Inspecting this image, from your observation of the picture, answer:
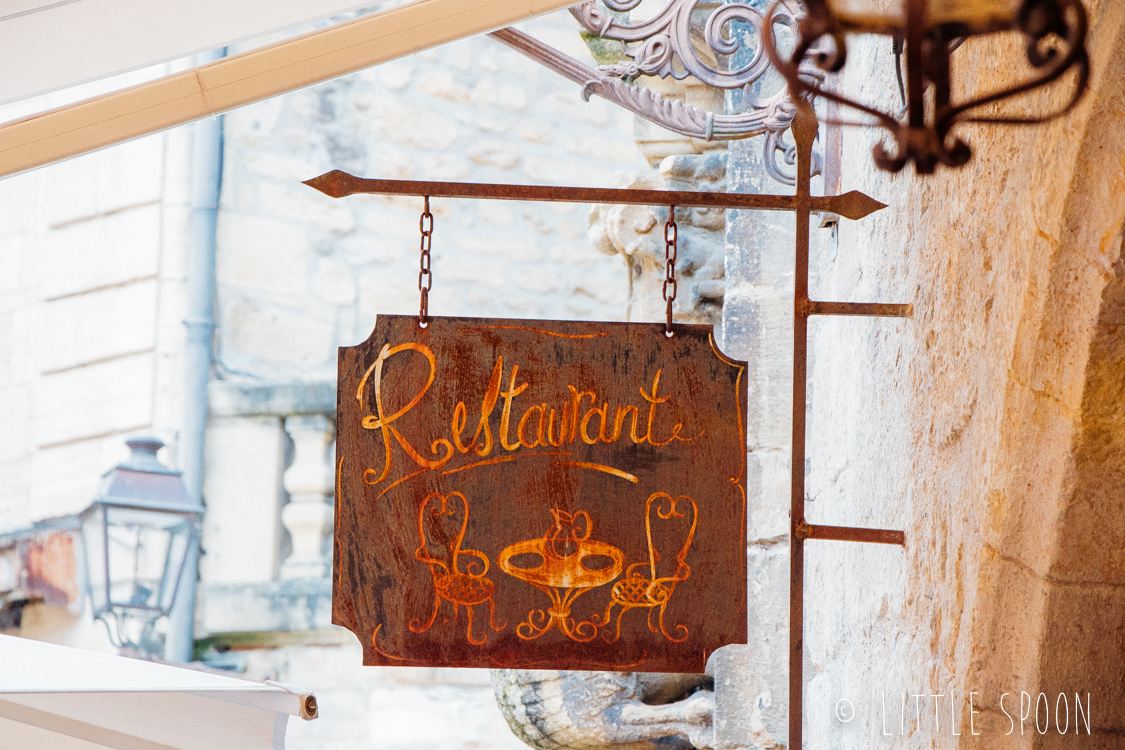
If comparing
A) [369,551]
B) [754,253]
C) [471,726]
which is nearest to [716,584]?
[369,551]

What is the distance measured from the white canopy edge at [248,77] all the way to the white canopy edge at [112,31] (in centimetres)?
15

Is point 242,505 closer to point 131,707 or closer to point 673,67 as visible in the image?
point 673,67

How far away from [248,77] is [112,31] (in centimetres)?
27

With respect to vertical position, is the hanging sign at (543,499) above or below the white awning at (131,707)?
above

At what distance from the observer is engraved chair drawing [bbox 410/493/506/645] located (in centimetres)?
198

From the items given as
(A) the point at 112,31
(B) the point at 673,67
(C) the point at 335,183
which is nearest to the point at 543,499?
(C) the point at 335,183

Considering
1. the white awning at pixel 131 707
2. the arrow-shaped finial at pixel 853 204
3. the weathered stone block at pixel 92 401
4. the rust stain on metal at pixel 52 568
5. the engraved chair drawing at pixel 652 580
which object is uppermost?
the arrow-shaped finial at pixel 853 204

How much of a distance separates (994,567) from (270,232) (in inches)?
181

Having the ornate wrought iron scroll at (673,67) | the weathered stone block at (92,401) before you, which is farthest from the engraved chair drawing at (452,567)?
the weathered stone block at (92,401)

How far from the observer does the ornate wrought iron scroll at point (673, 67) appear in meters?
2.70

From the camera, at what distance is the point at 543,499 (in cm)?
200

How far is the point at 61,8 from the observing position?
183 cm

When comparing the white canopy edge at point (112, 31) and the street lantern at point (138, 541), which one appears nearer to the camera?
the white canopy edge at point (112, 31)

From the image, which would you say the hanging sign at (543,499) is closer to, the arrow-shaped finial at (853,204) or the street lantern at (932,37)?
the arrow-shaped finial at (853,204)
